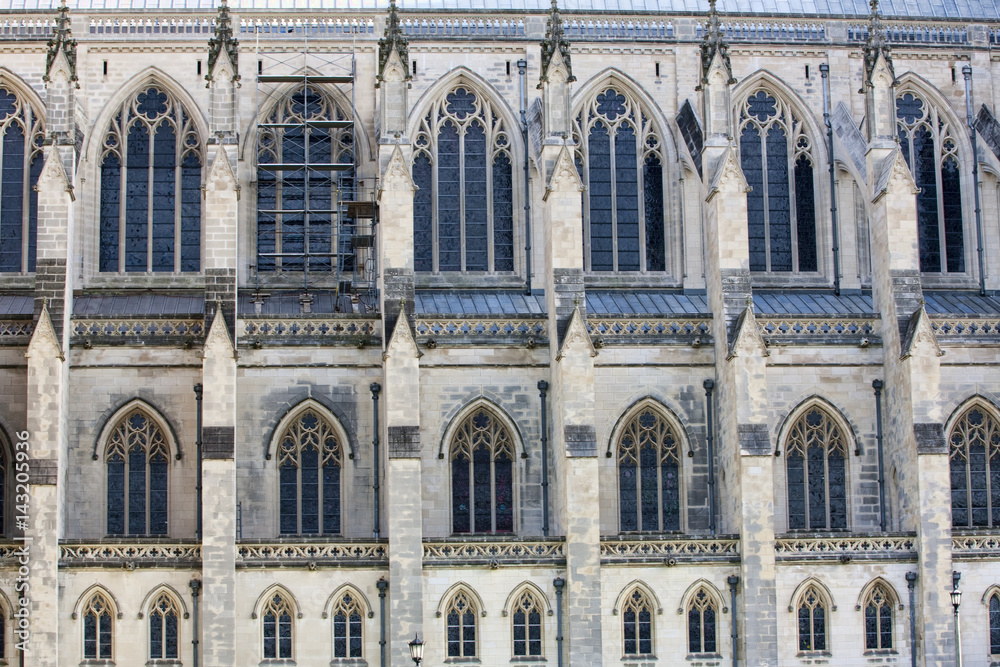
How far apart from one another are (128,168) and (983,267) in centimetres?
2298

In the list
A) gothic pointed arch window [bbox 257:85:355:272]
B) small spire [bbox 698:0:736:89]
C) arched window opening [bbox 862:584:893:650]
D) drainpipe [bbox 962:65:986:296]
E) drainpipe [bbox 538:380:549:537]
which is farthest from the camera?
drainpipe [bbox 962:65:986:296]

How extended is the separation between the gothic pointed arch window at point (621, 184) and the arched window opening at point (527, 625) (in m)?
10.3

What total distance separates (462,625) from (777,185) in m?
15.6

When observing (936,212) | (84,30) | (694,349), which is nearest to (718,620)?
(694,349)

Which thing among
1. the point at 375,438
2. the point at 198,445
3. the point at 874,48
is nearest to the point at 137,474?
the point at 198,445

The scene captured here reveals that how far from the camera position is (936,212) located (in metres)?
41.1

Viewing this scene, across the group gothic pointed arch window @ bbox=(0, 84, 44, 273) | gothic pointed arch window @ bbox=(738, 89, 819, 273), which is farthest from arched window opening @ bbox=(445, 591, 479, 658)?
gothic pointed arch window @ bbox=(0, 84, 44, 273)

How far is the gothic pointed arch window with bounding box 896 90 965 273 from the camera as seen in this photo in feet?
134

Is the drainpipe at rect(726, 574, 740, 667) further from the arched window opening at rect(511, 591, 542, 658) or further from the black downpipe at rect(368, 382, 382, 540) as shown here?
the black downpipe at rect(368, 382, 382, 540)

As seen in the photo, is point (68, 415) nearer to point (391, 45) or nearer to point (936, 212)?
point (391, 45)

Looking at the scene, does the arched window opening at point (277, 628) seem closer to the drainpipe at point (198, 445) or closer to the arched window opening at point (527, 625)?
the drainpipe at point (198, 445)

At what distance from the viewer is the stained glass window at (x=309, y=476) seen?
3509 centimetres

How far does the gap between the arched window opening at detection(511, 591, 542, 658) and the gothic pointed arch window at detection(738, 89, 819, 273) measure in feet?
40.1

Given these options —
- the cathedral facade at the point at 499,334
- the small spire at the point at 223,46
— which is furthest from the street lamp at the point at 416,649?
the small spire at the point at 223,46
